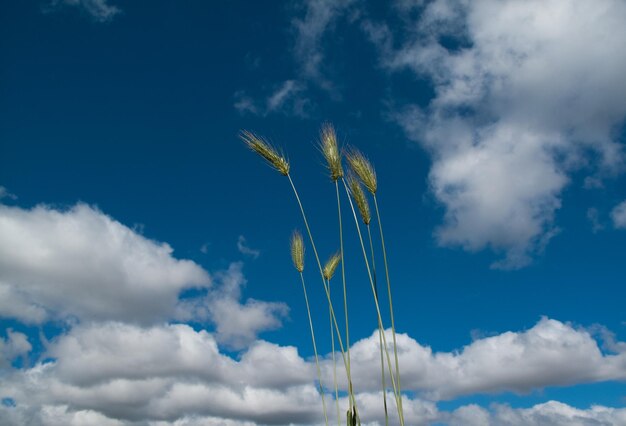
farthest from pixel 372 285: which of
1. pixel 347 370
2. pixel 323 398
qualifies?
pixel 323 398

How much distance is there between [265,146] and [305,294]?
1545mm

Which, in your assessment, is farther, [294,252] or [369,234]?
[294,252]

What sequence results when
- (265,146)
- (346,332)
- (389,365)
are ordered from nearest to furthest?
(389,365), (346,332), (265,146)

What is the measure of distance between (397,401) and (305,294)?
2008mm

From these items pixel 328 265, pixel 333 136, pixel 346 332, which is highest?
pixel 333 136

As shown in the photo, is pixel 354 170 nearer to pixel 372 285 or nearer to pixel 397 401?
pixel 372 285

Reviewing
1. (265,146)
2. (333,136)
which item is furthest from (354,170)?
(265,146)

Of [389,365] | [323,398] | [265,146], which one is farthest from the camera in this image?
[265,146]

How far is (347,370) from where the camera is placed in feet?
12.7

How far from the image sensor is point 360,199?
449 centimetres

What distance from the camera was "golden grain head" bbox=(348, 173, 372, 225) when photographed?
448 cm

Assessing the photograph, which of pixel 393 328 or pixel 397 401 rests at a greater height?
pixel 393 328

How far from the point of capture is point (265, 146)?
502 cm

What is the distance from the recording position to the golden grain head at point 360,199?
4484 millimetres
